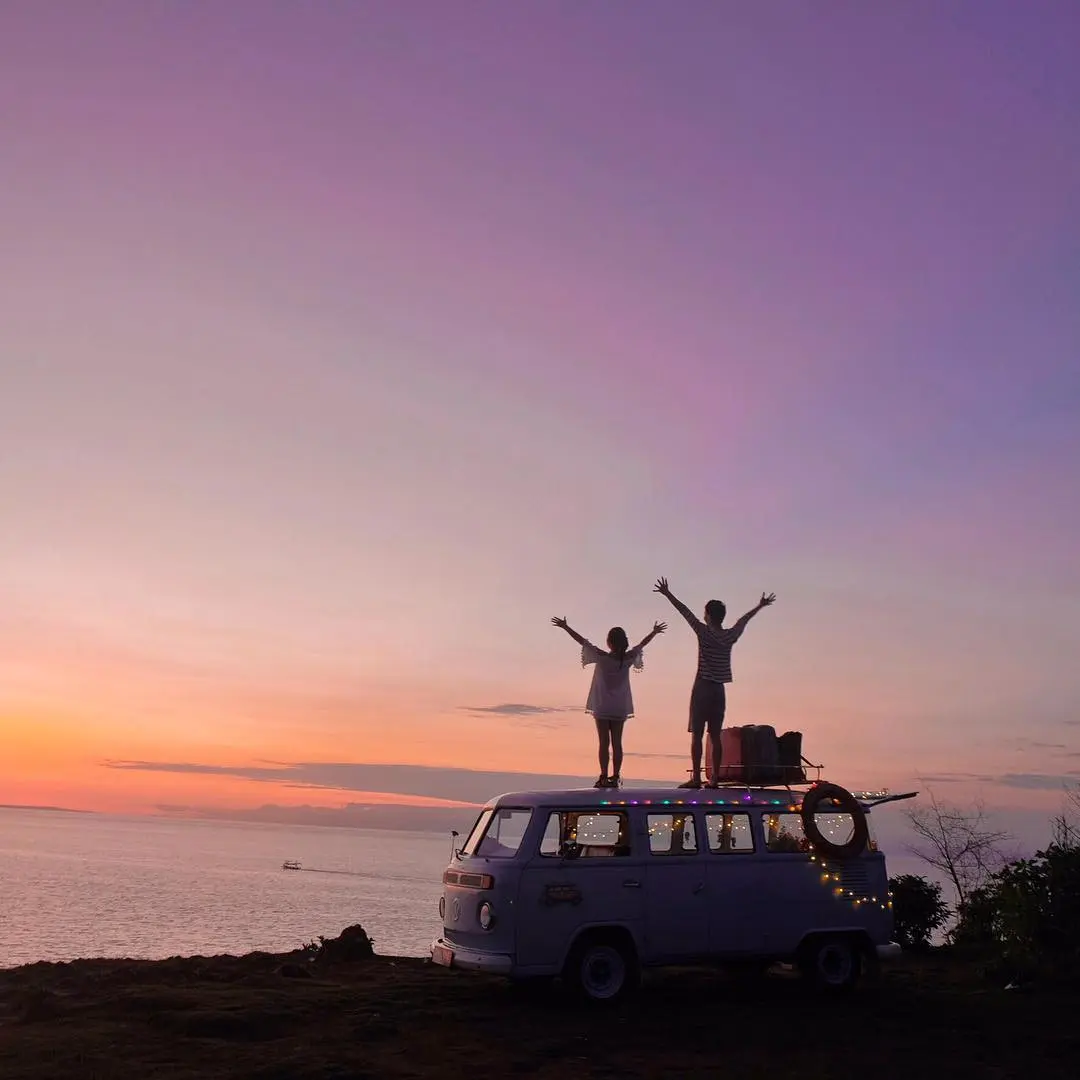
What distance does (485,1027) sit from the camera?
11.2m

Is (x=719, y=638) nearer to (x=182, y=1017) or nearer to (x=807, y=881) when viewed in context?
(x=807, y=881)

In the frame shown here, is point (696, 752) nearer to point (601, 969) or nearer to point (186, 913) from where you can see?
point (601, 969)

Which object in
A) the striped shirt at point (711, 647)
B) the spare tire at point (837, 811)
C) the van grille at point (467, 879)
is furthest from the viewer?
the striped shirt at point (711, 647)

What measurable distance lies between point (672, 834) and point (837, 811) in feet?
8.77

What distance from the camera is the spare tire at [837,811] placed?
1378 centimetres

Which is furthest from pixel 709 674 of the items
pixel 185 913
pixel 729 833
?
pixel 185 913

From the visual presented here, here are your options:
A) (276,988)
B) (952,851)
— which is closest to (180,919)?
(952,851)

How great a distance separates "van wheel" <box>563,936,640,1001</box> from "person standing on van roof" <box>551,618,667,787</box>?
10.5 feet

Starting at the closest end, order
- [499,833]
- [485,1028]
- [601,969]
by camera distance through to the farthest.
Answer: [485,1028] < [601,969] < [499,833]

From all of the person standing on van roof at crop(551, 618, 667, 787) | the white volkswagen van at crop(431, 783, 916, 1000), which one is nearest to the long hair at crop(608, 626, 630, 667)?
the person standing on van roof at crop(551, 618, 667, 787)

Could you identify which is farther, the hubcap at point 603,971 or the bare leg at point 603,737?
the bare leg at point 603,737

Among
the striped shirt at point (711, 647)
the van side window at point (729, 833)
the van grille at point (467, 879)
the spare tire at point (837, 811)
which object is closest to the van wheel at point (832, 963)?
the spare tire at point (837, 811)

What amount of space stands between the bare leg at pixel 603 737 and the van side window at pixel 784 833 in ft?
8.99

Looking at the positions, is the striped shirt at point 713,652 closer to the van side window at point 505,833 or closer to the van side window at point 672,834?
the van side window at point 672,834
